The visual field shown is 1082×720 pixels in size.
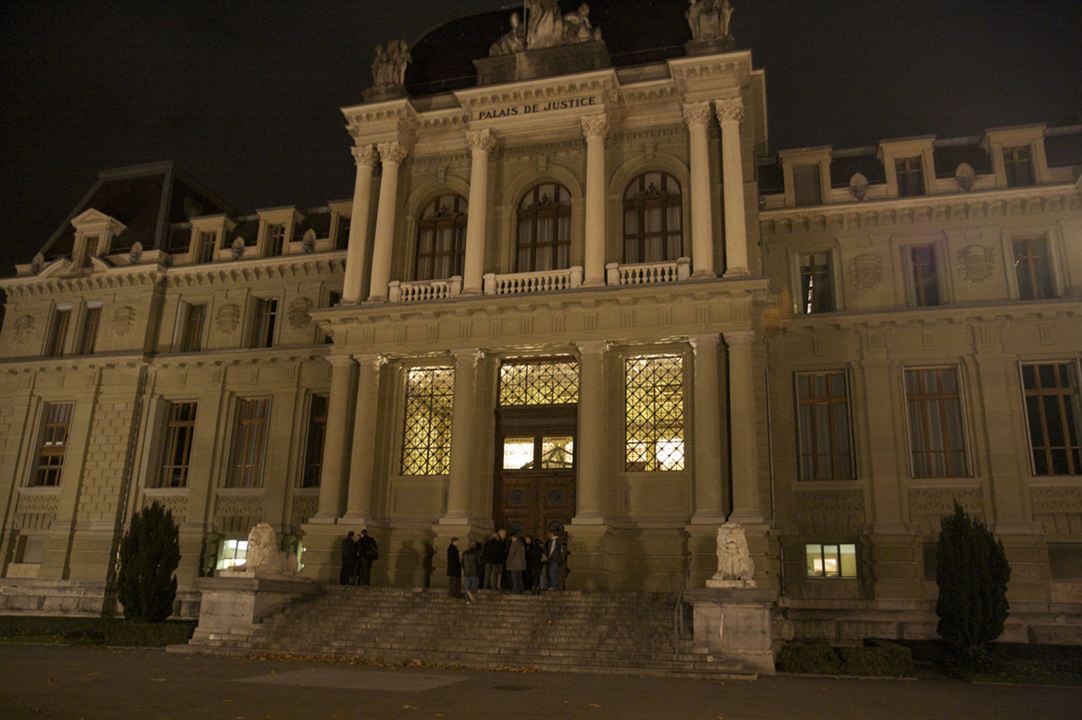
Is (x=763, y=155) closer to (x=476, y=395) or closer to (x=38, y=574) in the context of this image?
(x=476, y=395)

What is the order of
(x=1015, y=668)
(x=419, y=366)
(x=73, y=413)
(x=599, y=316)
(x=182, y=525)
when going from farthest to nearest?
(x=73, y=413) → (x=182, y=525) → (x=419, y=366) → (x=599, y=316) → (x=1015, y=668)

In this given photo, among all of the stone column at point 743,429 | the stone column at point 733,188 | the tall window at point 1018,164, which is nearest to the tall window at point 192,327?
the stone column at point 733,188

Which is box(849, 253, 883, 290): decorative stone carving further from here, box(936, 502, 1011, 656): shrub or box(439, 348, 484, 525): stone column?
box(439, 348, 484, 525): stone column

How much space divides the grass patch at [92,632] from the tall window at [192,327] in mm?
14158

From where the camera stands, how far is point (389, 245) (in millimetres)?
29422

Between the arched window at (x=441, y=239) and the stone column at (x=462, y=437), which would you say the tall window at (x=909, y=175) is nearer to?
the arched window at (x=441, y=239)

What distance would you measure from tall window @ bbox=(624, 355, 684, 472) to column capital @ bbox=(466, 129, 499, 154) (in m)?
8.77

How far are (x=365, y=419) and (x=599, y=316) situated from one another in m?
8.08

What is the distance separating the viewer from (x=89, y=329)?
1489 inches

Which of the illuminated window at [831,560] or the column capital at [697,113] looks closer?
the column capital at [697,113]

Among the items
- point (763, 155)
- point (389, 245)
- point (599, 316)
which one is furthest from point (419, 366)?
point (763, 155)

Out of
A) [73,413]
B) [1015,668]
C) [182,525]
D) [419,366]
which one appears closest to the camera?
[1015,668]

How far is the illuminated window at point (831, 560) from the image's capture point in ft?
90.1

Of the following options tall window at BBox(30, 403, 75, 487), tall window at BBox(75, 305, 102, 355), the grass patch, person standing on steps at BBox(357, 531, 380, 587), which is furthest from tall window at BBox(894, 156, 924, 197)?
tall window at BBox(30, 403, 75, 487)
